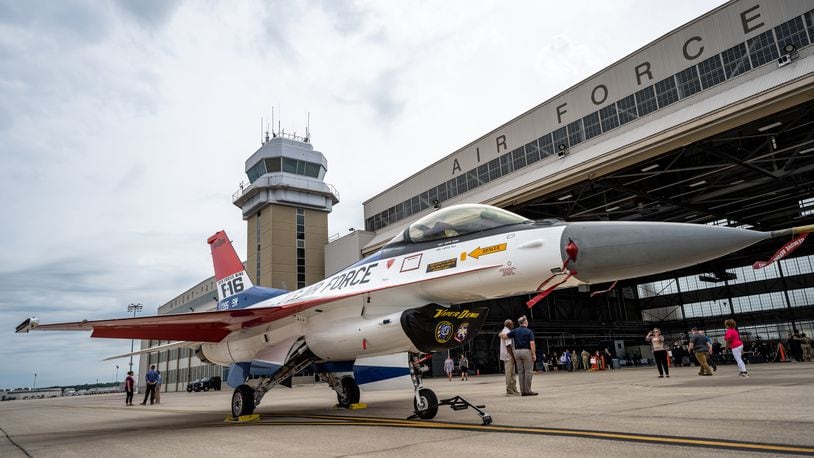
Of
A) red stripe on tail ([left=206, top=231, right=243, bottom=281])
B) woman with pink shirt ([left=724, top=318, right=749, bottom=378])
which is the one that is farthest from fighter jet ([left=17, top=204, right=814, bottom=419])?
woman with pink shirt ([left=724, top=318, right=749, bottom=378])

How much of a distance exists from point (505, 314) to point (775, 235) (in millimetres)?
33709

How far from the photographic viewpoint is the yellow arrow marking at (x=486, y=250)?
617 cm

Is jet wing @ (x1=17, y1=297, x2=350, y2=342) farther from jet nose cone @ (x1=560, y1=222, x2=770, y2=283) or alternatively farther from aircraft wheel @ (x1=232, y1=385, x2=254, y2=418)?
jet nose cone @ (x1=560, y1=222, x2=770, y2=283)

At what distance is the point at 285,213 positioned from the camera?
39.8 m

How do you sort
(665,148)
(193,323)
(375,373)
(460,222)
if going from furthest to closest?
1. (665,148)
2. (193,323)
3. (375,373)
4. (460,222)

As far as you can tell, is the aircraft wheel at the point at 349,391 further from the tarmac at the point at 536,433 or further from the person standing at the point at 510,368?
the person standing at the point at 510,368

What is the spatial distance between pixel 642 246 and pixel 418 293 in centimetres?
309

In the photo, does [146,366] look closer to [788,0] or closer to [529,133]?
[529,133]

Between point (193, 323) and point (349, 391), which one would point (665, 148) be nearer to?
point (349, 391)

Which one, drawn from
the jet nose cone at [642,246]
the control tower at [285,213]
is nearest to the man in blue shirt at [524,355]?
the jet nose cone at [642,246]

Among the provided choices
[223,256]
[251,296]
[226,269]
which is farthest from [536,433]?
[223,256]

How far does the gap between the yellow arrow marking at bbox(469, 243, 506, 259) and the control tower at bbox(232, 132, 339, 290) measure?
3365cm

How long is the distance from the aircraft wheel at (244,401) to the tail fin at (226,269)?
3760mm

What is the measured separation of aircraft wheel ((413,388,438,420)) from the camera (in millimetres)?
6516
